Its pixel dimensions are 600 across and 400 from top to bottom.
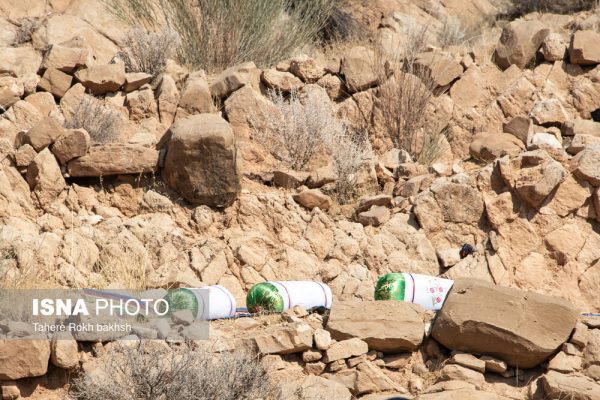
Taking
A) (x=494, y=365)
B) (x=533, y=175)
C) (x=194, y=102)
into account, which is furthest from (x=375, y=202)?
(x=494, y=365)

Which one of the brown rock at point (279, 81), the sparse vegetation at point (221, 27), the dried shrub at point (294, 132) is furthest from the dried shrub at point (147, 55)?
the dried shrub at point (294, 132)

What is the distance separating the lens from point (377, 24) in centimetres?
1570

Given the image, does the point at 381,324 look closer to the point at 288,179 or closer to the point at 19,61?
the point at 288,179

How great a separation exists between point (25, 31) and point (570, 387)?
8587 millimetres

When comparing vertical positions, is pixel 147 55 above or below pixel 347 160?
above

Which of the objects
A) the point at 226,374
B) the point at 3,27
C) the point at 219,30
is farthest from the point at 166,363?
the point at 3,27

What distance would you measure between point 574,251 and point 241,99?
3.79 meters

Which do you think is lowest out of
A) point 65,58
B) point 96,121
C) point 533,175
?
point 533,175

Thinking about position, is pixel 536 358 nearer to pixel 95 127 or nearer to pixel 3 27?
pixel 95 127

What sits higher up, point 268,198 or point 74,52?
point 74,52

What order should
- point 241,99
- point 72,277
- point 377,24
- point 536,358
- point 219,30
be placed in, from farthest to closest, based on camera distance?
point 377,24 → point 219,30 → point 241,99 → point 72,277 → point 536,358

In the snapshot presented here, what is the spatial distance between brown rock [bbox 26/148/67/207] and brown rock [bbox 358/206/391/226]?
110 inches

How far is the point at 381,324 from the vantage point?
6738 mm

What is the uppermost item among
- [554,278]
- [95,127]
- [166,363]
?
[95,127]
